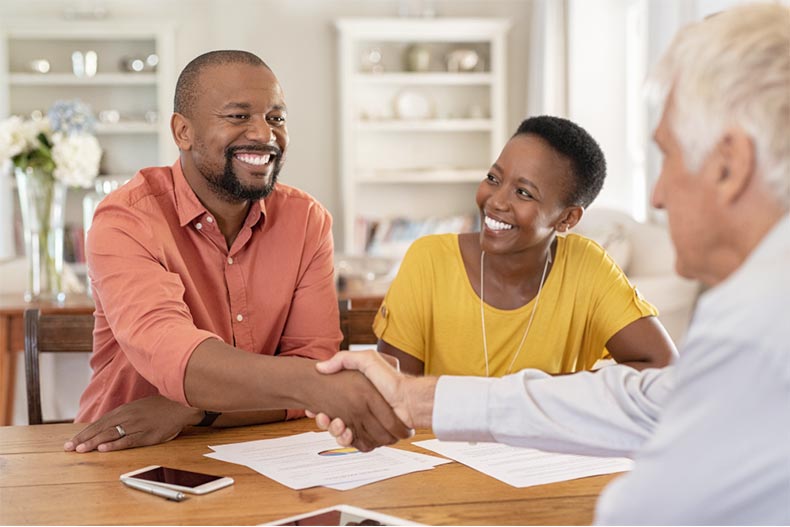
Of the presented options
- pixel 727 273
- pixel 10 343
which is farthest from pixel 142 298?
pixel 10 343

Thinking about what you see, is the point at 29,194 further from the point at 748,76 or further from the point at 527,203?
the point at 748,76

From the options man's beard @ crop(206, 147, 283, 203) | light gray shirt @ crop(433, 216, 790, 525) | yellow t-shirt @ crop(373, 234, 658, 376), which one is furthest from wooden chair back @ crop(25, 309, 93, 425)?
light gray shirt @ crop(433, 216, 790, 525)

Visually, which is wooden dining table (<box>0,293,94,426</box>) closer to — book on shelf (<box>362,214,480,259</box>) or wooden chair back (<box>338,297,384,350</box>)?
wooden chair back (<box>338,297,384,350</box>)

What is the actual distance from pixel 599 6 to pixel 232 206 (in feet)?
16.8

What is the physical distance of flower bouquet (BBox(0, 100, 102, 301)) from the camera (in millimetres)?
3568

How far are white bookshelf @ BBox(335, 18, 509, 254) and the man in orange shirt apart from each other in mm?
4783

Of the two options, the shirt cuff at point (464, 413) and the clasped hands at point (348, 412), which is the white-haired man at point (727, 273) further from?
the clasped hands at point (348, 412)

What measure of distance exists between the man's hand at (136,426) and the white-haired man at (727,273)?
0.95m

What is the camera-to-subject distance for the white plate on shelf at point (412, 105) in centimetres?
712

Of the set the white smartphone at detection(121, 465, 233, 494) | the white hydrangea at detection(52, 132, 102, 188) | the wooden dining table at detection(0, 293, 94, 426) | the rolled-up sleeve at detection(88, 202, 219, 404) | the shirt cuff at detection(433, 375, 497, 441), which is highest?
the white hydrangea at detection(52, 132, 102, 188)

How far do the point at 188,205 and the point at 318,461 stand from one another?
73 centimetres

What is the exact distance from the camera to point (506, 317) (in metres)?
2.09

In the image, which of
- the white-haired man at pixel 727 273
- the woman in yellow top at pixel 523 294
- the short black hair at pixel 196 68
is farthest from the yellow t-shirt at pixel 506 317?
the white-haired man at pixel 727 273

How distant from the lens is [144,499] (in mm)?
1340
